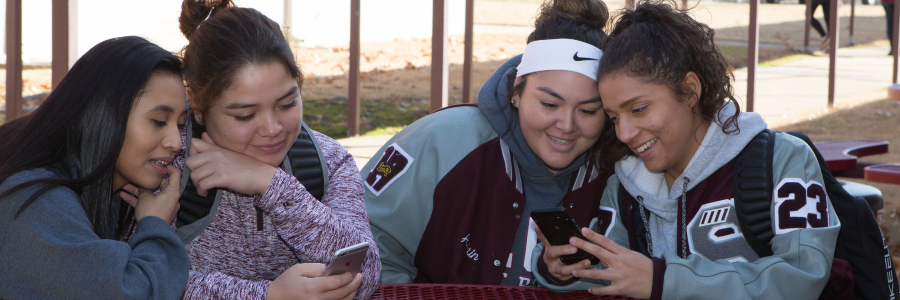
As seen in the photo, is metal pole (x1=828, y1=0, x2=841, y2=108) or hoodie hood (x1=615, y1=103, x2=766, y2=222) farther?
metal pole (x1=828, y1=0, x2=841, y2=108)

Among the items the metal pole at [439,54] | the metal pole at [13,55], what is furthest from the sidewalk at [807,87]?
the metal pole at [13,55]

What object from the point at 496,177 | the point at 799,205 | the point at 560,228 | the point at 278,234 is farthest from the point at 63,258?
the point at 799,205

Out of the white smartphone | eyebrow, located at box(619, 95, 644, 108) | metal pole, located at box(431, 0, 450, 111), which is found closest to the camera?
the white smartphone

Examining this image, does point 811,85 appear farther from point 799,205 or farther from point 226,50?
point 226,50

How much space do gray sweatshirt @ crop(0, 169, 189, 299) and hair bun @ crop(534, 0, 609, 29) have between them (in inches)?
66.6

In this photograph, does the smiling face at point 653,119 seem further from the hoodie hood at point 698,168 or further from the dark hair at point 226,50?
the dark hair at point 226,50

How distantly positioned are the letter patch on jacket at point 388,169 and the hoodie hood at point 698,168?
762mm

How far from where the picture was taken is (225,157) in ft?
7.42

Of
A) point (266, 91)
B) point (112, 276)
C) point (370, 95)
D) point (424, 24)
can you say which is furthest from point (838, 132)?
point (112, 276)

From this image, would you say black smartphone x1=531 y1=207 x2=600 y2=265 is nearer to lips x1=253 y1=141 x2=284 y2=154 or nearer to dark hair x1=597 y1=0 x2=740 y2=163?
dark hair x1=597 y1=0 x2=740 y2=163

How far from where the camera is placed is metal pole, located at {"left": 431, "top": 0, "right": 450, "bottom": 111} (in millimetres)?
6668

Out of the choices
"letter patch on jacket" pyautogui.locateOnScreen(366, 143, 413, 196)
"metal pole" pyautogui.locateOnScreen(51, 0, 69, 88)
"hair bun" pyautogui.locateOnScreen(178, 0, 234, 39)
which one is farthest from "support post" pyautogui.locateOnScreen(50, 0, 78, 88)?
"letter patch on jacket" pyautogui.locateOnScreen(366, 143, 413, 196)

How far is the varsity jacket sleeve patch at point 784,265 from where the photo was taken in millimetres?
2100

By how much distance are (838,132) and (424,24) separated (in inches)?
288
